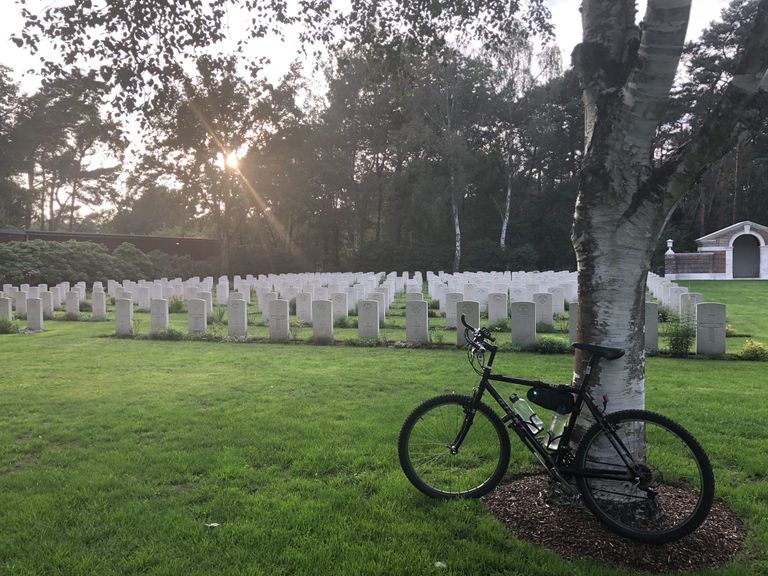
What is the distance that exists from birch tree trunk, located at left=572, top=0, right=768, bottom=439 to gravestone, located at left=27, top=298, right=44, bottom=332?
42.6 ft

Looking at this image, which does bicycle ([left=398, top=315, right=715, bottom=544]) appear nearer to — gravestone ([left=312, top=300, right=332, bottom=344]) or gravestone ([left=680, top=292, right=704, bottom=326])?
gravestone ([left=312, top=300, right=332, bottom=344])

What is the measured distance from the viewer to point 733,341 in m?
10.2

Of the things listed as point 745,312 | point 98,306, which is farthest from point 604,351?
point 745,312

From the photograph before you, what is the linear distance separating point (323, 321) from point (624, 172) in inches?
306

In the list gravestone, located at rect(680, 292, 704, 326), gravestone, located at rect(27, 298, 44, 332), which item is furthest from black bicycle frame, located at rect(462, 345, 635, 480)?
gravestone, located at rect(27, 298, 44, 332)

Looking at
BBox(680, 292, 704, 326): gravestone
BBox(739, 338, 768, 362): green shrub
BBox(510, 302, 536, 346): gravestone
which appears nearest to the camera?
BBox(739, 338, 768, 362): green shrub

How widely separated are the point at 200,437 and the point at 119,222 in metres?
60.3

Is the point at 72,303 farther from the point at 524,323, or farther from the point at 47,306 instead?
the point at 524,323

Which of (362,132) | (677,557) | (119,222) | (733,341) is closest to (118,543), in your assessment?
(677,557)

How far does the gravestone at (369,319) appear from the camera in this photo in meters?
10.5

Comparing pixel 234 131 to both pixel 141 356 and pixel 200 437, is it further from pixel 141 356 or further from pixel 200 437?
pixel 200 437

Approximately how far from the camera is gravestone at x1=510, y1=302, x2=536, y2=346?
9414 millimetres

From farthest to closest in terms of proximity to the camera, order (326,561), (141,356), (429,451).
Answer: (141,356), (429,451), (326,561)

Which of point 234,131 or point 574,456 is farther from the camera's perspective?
point 234,131
